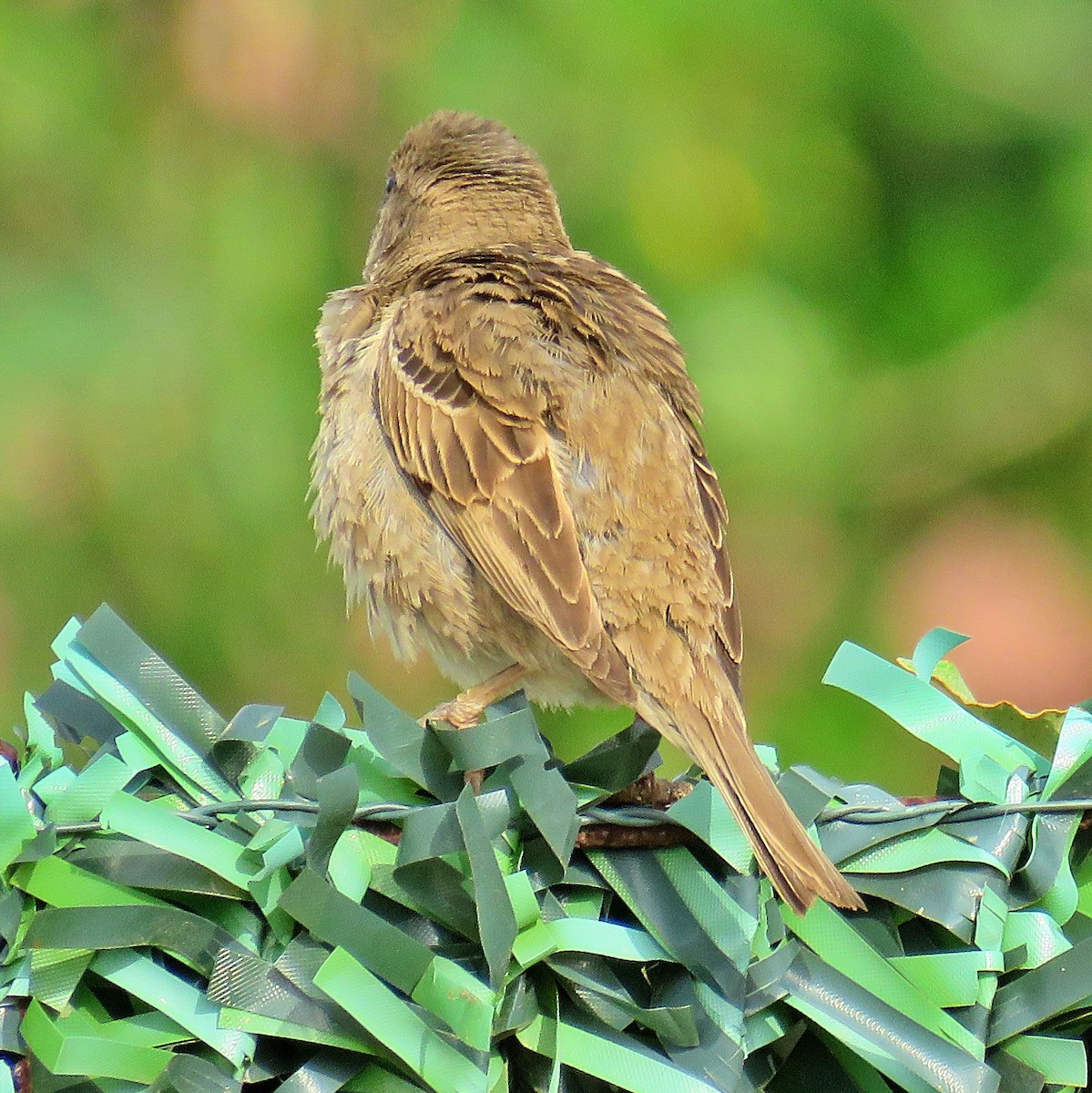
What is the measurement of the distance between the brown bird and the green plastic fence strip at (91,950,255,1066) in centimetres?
76

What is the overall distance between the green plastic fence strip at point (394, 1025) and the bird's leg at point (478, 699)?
869 millimetres

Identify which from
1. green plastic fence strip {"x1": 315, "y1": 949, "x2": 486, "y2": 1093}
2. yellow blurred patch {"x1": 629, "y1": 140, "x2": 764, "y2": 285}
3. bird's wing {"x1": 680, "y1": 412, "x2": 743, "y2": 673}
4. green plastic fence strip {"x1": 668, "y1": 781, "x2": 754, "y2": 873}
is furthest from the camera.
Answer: yellow blurred patch {"x1": 629, "y1": 140, "x2": 764, "y2": 285}

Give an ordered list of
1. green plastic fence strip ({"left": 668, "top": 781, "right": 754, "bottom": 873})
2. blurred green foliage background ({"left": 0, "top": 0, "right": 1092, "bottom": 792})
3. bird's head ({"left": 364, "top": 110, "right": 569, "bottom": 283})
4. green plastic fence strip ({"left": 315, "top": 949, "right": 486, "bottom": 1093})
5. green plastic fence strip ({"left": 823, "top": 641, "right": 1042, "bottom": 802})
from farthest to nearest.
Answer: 1. blurred green foliage background ({"left": 0, "top": 0, "right": 1092, "bottom": 792})
2. bird's head ({"left": 364, "top": 110, "right": 569, "bottom": 283})
3. green plastic fence strip ({"left": 823, "top": 641, "right": 1042, "bottom": 802})
4. green plastic fence strip ({"left": 668, "top": 781, "right": 754, "bottom": 873})
5. green plastic fence strip ({"left": 315, "top": 949, "right": 486, "bottom": 1093})

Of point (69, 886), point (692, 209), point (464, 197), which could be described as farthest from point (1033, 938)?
point (692, 209)

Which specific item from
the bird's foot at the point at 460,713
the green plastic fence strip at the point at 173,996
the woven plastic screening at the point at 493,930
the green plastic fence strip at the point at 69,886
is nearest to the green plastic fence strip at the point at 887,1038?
the woven plastic screening at the point at 493,930

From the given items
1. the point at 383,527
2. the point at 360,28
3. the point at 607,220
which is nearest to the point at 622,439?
the point at 383,527

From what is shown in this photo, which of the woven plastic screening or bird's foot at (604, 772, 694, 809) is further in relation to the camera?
bird's foot at (604, 772, 694, 809)

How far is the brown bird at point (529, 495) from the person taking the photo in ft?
7.23

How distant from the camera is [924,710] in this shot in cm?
163

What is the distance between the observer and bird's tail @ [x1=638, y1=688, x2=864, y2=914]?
1.41 meters

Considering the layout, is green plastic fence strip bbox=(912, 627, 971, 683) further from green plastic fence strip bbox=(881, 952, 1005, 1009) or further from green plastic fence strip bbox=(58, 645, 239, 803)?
green plastic fence strip bbox=(58, 645, 239, 803)

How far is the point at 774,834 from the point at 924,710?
0.92ft

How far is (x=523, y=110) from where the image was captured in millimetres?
3623

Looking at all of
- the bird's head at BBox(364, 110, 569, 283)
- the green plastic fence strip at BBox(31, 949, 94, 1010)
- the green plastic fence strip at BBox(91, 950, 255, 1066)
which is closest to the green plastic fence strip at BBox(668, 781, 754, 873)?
the green plastic fence strip at BBox(91, 950, 255, 1066)
